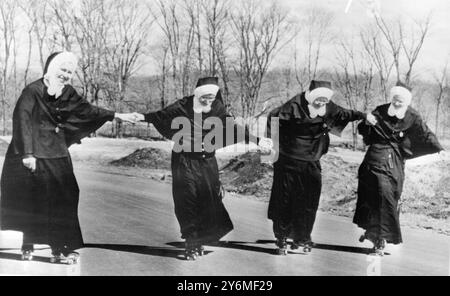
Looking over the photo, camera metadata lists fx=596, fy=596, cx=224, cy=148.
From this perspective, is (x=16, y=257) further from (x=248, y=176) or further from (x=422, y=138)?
(x=248, y=176)

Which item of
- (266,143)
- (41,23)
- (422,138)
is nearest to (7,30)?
(41,23)

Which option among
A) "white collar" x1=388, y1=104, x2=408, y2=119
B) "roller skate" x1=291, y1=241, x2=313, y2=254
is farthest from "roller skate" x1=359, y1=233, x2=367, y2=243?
"white collar" x1=388, y1=104, x2=408, y2=119

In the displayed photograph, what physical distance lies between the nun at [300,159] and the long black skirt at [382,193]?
0.60 m

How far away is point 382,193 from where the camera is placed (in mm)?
6871

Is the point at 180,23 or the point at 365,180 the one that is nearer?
the point at 365,180

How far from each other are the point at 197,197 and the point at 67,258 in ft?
4.92

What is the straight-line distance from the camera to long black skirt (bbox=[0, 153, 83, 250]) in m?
6.21

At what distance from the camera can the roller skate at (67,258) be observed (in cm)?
618

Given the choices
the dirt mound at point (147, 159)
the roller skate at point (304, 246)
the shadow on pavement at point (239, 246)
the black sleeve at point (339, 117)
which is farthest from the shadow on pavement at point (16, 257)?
the dirt mound at point (147, 159)

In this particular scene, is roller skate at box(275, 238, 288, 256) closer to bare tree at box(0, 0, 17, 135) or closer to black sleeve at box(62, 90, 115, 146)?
black sleeve at box(62, 90, 115, 146)
